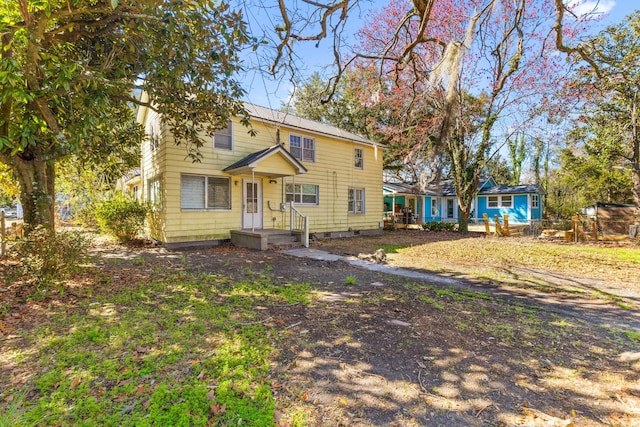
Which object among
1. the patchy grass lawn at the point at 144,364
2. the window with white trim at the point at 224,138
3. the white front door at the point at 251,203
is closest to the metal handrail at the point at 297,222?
the white front door at the point at 251,203

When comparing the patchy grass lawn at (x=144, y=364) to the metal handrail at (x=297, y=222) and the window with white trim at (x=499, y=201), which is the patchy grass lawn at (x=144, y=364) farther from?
the window with white trim at (x=499, y=201)

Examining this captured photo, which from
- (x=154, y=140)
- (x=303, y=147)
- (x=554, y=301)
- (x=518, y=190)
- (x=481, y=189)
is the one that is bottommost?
(x=554, y=301)

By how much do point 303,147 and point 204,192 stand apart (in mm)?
5020

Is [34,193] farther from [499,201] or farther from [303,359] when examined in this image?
[499,201]

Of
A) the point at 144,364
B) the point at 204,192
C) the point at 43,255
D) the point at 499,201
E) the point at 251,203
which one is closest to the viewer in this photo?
the point at 144,364

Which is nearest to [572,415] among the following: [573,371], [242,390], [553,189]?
[573,371]

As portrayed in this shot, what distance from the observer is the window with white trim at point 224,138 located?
37.0 ft

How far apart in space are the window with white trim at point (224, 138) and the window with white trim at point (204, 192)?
3.96ft

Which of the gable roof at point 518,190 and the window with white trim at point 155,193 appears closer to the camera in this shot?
the window with white trim at point 155,193

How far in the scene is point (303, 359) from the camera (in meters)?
3.04

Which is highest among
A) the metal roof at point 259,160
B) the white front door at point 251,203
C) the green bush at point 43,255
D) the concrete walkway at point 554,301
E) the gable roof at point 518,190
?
the metal roof at point 259,160

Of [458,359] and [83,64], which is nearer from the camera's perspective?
[458,359]

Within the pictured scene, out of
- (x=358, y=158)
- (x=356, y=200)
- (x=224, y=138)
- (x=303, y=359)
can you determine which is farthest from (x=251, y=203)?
(x=303, y=359)

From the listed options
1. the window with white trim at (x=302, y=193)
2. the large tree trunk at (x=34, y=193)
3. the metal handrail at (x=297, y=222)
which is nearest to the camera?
the large tree trunk at (x=34, y=193)
